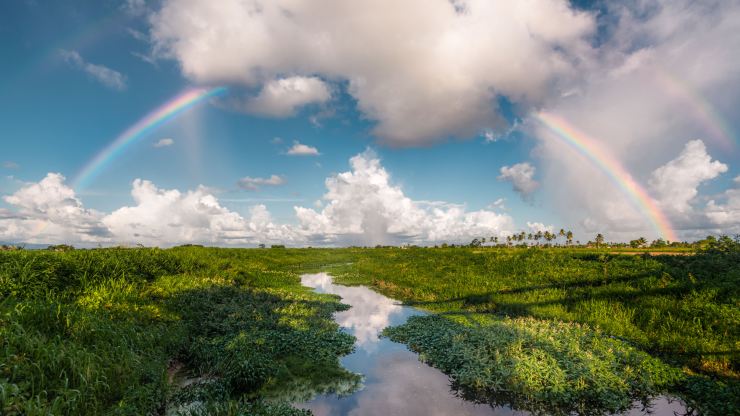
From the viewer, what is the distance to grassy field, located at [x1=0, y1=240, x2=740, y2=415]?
24.2 feet

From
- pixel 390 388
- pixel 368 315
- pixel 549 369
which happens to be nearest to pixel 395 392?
pixel 390 388

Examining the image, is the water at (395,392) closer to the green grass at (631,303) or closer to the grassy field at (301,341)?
the grassy field at (301,341)

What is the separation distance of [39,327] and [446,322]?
13.1 meters

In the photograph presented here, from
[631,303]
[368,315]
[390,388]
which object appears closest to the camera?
[390,388]

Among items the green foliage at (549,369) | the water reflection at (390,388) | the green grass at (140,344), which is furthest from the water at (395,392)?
the green grass at (140,344)

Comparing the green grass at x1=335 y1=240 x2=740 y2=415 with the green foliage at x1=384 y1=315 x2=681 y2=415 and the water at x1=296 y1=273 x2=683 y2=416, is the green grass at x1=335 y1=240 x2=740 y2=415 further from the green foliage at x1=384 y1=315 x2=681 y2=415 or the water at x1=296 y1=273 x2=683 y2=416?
the water at x1=296 y1=273 x2=683 y2=416

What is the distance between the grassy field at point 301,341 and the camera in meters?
7.37

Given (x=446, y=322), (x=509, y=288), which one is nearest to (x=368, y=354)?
(x=446, y=322)

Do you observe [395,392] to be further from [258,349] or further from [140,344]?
[140,344]

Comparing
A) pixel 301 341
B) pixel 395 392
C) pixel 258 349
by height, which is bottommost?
pixel 395 392

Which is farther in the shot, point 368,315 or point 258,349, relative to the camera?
point 368,315

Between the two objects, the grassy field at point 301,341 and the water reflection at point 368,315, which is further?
the water reflection at point 368,315

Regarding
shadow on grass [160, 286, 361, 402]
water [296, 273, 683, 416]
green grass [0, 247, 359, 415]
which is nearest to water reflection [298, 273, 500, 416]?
water [296, 273, 683, 416]

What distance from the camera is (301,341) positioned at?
12070 millimetres
